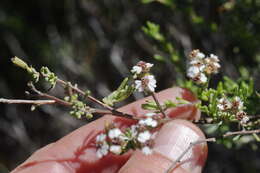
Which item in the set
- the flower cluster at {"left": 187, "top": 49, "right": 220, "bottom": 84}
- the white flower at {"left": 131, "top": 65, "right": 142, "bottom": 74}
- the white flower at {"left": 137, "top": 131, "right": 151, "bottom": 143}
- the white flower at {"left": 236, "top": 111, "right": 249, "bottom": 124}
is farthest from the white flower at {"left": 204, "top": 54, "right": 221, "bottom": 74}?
the white flower at {"left": 137, "top": 131, "right": 151, "bottom": 143}

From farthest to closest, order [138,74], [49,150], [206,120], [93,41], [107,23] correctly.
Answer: [93,41] < [107,23] < [49,150] < [206,120] < [138,74]

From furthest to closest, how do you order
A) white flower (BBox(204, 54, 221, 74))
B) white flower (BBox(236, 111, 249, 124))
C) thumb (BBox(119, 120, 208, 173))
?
thumb (BBox(119, 120, 208, 173)) < white flower (BBox(204, 54, 221, 74)) < white flower (BBox(236, 111, 249, 124))

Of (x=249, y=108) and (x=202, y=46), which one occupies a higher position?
(x=202, y=46)

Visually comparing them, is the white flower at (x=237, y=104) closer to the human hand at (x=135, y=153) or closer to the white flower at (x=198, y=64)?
the white flower at (x=198, y=64)

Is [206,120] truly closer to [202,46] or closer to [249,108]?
[249,108]

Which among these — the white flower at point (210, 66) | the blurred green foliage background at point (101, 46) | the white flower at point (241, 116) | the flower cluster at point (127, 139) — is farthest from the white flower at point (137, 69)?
the blurred green foliage background at point (101, 46)

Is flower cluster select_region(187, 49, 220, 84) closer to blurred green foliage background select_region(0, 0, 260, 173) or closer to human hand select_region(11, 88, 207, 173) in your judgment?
human hand select_region(11, 88, 207, 173)

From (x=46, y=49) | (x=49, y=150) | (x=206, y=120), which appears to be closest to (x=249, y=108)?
(x=206, y=120)
